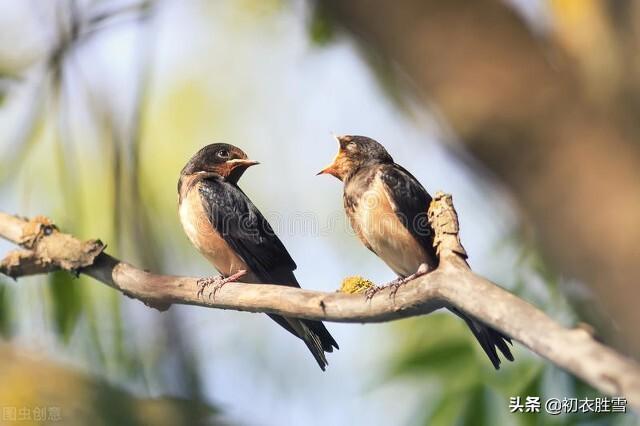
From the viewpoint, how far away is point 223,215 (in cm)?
400

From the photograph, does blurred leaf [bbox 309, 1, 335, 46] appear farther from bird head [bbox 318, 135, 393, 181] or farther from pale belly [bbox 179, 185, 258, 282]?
pale belly [bbox 179, 185, 258, 282]

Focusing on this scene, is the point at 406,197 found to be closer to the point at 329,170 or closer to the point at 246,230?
the point at 329,170

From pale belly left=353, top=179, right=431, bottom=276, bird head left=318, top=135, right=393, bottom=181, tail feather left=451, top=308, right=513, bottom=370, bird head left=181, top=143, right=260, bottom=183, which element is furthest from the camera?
bird head left=181, top=143, right=260, bottom=183

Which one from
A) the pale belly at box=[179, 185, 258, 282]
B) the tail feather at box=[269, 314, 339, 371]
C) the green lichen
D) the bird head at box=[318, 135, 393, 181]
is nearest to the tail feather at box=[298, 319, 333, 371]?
the tail feather at box=[269, 314, 339, 371]

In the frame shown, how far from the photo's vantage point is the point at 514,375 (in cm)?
308

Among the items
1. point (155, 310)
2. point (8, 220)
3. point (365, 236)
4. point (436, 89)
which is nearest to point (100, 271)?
point (155, 310)

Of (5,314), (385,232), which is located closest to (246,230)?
(385,232)

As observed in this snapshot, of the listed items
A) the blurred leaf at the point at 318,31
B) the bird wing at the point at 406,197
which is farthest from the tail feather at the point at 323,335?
the blurred leaf at the point at 318,31

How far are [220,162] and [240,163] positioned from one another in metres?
0.14

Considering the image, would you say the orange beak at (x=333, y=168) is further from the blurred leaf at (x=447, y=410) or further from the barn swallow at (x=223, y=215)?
the blurred leaf at (x=447, y=410)

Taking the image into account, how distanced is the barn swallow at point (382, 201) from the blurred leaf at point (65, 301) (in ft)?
3.58

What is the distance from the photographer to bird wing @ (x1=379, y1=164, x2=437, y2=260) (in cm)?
358

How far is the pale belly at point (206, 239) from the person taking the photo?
3.94 meters

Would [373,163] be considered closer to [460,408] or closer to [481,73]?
[460,408]
